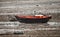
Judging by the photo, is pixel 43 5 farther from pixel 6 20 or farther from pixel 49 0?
pixel 6 20

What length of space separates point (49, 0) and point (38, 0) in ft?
0.49

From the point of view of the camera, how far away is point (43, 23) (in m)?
2.38

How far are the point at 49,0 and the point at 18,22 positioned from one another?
0.52 m

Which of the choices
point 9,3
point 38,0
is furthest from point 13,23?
point 38,0

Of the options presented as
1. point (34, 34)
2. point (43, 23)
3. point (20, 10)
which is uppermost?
point (20, 10)

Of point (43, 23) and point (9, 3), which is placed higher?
point (9, 3)

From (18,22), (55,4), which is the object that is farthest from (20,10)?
(55,4)

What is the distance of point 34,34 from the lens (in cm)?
240

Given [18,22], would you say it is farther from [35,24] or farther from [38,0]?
[38,0]

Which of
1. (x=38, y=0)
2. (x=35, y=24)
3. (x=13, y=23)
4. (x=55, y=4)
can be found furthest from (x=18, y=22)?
(x=55, y=4)

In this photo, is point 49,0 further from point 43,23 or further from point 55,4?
point 43,23

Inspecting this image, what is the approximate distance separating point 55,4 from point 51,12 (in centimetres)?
12

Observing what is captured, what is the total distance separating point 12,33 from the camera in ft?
7.91

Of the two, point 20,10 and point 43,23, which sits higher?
point 20,10
